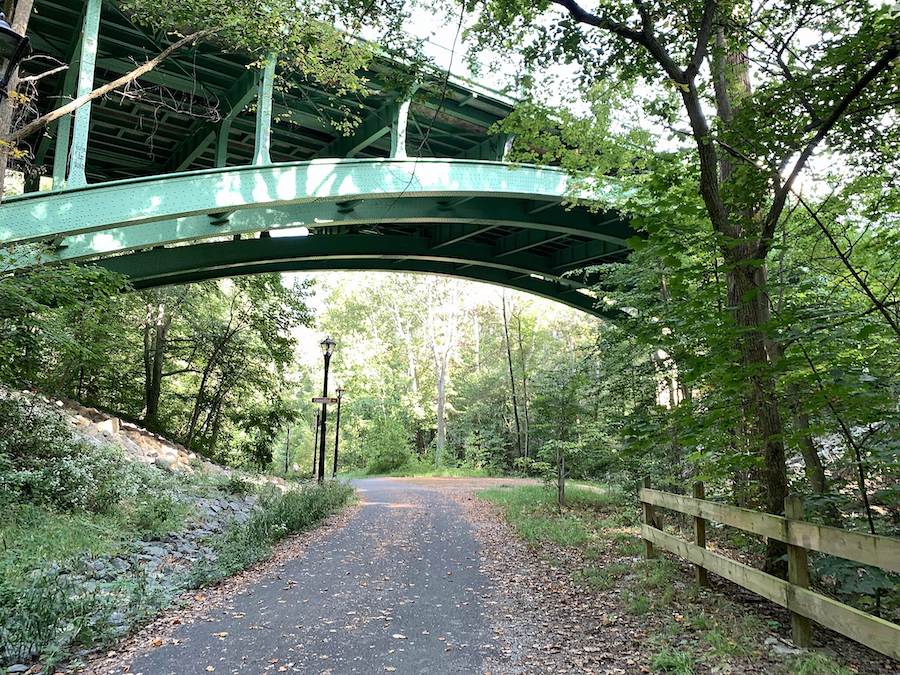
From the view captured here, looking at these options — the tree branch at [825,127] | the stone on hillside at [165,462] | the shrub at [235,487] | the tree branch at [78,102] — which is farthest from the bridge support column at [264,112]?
the tree branch at [825,127]

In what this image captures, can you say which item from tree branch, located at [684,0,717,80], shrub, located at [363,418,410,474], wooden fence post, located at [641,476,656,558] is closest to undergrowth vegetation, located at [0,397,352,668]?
wooden fence post, located at [641,476,656,558]

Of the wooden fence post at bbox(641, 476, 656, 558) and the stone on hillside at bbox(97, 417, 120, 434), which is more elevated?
the stone on hillside at bbox(97, 417, 120, 434)

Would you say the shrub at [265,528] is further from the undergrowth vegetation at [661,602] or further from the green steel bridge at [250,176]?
the green steel bridge at [250,176]

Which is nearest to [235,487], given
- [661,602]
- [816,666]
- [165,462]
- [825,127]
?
[165,462]

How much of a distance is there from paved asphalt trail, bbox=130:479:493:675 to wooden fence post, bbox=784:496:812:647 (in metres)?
2.00

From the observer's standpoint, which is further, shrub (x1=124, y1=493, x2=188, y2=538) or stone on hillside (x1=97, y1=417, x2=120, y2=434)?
stone on hillside (x1=97, y1=417, x2=120, y2=434)

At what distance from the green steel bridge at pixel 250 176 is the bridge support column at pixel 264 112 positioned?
0.03 metres

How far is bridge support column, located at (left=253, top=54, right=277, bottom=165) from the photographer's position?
27.1 ft

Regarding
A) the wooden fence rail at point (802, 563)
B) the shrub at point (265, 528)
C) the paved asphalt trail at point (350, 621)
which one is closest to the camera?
the wooden fence rail at point (802, 563)

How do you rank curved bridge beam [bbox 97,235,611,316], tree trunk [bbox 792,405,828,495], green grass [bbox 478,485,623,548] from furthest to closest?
curved bridge beam [bbox 97,235,611,316] → green grass [bbox 478,485,623,548] → tree trunk [bbox 792,405,828,495]

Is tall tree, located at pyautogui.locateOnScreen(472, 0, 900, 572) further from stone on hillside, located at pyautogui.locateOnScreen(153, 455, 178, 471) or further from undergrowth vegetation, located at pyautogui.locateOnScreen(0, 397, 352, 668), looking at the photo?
stone on hillside, located at pyautogui.locateOnScreen(153, 455, 178, 471)

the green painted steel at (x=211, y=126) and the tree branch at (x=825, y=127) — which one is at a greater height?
the green painted steel at (x=211, y=126)

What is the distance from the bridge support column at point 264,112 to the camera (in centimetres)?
827

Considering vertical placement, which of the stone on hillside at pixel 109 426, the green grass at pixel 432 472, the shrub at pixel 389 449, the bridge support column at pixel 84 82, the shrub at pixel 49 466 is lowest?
the green grass at pixel 432 472
